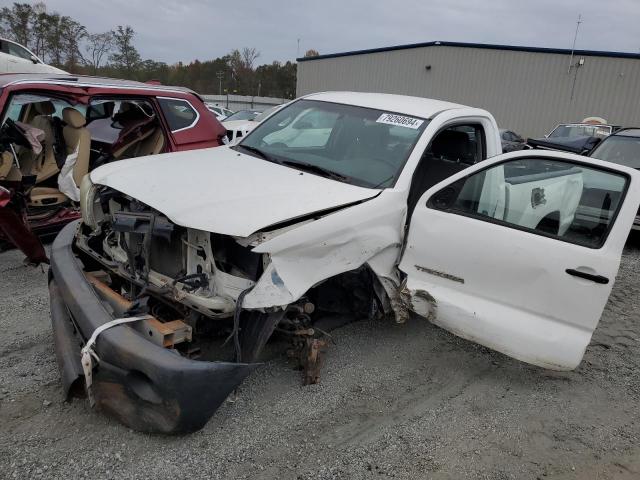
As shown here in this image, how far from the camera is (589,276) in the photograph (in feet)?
9.98

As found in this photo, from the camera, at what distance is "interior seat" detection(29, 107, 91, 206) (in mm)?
5406

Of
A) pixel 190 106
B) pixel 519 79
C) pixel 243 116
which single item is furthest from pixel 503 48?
pixel 190 106

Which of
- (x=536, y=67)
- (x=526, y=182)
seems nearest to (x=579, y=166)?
(x=526, y=182)

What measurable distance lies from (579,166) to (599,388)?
1.58 m

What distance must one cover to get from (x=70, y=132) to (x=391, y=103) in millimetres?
3809

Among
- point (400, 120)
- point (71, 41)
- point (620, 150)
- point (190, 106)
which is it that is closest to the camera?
A: point (400, 120)

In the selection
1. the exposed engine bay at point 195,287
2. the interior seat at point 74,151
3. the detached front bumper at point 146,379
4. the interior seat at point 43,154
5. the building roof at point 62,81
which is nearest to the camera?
the detached front bumper at point 146,379

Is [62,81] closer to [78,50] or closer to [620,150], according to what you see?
[620,150]

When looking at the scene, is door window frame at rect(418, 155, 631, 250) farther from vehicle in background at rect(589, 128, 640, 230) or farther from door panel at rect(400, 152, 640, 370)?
vehicle in background at rect(589, 128, 640, 230)

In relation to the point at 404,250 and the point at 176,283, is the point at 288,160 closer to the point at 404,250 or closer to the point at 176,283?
the point at 404,250

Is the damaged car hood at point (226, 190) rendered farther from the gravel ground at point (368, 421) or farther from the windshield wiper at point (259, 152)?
the gravel ground at point (368, 421)

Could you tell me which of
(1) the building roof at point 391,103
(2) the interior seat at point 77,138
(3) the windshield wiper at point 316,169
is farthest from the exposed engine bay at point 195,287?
(2) the interior seat at point 77,138

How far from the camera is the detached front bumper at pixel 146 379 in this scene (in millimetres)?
2371

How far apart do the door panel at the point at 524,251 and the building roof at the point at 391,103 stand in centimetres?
77
